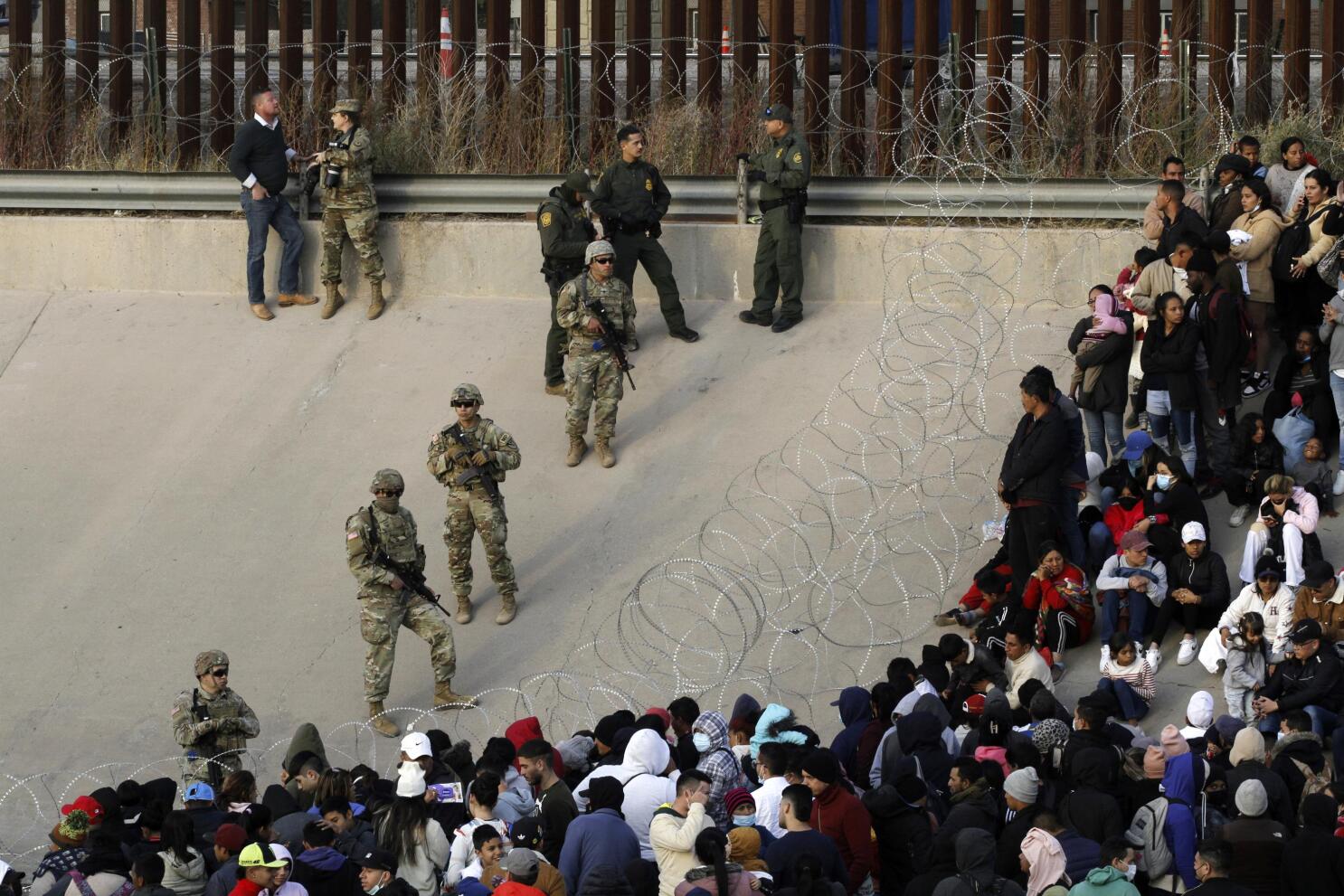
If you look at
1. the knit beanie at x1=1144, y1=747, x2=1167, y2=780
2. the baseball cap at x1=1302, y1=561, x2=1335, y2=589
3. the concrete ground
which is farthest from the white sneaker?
the knit beanie at x1=1144, y1=747, x2=1167, y2=780

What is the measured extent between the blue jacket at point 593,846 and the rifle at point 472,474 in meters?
4.02

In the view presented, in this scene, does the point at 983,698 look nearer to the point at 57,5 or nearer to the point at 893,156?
the point at 893,156

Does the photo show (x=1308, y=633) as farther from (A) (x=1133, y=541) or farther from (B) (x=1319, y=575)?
(A) (x=1133, y=541)

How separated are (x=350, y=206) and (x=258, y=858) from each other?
303 inches

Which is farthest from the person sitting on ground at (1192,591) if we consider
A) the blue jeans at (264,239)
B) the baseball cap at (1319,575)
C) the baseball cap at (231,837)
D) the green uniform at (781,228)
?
the blue jeans at (264,239)

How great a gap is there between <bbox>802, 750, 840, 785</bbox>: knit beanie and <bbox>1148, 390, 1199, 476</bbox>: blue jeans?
4460 mm

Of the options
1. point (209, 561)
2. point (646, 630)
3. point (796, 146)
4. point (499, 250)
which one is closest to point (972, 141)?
point (796, 146)

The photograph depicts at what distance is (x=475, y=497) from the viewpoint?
11945 mm

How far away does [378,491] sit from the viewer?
11.3 m

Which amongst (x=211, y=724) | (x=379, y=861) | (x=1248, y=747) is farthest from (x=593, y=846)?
(x=1248, y=747)

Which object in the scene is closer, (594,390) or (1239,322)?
(1239,322)

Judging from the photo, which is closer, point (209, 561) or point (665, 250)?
point (209, 561)

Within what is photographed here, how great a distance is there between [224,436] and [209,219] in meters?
2.27

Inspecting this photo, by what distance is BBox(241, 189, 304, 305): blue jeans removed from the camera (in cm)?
1469
